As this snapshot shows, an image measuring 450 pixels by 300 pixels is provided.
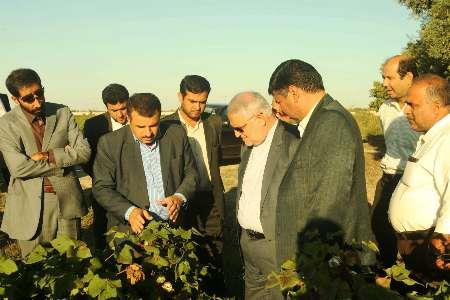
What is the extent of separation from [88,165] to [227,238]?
8.93 feet

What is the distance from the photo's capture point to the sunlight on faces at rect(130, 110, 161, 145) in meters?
3.67

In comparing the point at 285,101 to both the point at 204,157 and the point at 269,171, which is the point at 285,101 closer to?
the point at 269,171

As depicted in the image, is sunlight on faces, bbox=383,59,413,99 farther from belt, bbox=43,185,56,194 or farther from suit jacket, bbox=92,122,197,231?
belt, bbox=43,185,56,194

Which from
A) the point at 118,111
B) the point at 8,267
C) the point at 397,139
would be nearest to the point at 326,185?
the point at 8,267

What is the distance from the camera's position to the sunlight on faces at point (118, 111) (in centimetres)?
512

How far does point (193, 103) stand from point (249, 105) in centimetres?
163

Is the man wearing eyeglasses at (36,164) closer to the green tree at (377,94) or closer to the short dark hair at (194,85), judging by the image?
the short dark hair at (194,85)

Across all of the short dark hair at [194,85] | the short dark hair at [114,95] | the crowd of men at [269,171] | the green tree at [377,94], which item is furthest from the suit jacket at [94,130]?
the green tree at [377,94]

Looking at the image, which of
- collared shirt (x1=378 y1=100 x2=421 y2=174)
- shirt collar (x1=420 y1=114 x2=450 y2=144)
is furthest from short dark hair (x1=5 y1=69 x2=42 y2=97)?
collared shirt (x1=378 y1=100 x2=421 y2=174)

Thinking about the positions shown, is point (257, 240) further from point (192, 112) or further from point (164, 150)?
point (192, 112)

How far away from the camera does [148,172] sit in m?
3.88

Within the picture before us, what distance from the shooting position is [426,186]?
3236mm

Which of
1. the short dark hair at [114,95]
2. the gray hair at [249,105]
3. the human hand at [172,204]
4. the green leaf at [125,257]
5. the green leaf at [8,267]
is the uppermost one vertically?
the short dark hair at [114,95]

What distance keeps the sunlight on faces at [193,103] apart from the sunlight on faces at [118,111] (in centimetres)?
71
